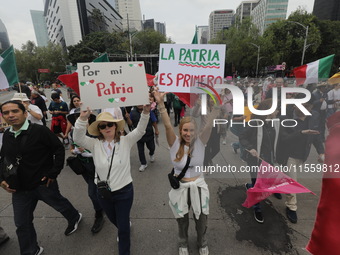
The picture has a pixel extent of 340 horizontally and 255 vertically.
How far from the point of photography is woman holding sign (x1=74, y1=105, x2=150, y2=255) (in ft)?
6.84

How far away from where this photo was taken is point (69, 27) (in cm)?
6225

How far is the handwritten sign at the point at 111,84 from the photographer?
2.13m

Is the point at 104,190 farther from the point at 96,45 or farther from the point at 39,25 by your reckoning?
the point at 39,25

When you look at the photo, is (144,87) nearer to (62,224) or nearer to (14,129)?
(14,129)

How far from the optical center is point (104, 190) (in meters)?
2.04

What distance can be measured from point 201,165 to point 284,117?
99 centimetres

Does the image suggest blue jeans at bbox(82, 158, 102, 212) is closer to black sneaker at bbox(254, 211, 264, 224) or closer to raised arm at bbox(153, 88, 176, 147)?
raised arm at bbox(153, 88, 176, 147)

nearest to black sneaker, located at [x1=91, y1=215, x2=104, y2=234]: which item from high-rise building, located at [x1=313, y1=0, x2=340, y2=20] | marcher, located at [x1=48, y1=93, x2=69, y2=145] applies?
marcher, located at [x1=48, y1=93, x2=69, y2=145]

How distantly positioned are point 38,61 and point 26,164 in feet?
234

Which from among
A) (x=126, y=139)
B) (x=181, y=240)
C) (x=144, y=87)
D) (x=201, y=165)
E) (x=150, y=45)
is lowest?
(x=181, y=240)

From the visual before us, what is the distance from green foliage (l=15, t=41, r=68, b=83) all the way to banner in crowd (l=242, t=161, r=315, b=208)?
68.9 meters

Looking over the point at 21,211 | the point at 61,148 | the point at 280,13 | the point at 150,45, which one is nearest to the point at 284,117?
the point at 61,148

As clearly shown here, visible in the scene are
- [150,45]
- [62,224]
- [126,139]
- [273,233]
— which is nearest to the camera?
[126,139]

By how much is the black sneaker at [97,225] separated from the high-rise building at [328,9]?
85582 mm
